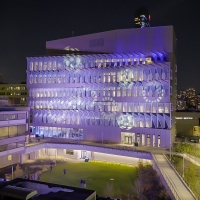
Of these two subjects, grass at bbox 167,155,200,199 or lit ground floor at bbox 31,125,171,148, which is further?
lit ground floor at bbox 31,125,171,148

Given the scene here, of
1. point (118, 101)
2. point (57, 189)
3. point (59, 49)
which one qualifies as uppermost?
point (59, 49)

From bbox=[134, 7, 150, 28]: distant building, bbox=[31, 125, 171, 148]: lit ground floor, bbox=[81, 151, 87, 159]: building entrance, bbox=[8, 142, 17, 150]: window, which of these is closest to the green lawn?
bbox=[81, 151, 87, 159]: building entrance

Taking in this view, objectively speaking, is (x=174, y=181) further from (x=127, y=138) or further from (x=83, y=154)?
(x=83, y=154)

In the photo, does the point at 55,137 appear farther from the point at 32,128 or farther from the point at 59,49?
the point at 59,49

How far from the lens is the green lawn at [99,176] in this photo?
35.2 m

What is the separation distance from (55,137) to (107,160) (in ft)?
61.4

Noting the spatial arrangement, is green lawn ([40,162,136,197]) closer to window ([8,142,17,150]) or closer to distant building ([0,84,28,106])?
window ([8,142,17,150])

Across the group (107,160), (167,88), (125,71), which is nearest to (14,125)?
(107,160)

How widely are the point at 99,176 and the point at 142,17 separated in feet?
193

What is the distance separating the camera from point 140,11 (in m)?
84.8

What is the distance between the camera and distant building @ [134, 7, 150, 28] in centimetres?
8350

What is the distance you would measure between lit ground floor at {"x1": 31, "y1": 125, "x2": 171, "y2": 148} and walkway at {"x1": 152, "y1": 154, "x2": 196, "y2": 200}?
12.7m

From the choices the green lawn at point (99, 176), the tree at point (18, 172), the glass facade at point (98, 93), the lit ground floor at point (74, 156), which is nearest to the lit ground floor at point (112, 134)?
the glass facade at point (98, 93)

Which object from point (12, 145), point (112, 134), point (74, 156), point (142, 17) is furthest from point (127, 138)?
point (142, 17)
